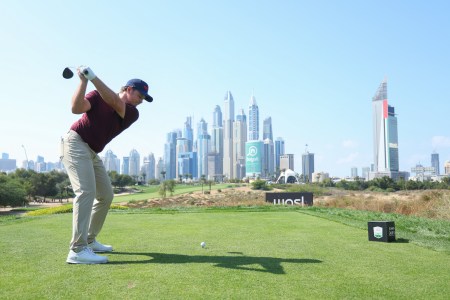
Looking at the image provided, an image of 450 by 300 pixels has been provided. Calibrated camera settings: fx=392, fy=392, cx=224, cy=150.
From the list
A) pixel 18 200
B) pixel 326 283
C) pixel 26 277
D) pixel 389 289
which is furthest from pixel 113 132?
pixel 18 200

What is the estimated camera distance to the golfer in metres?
4.47

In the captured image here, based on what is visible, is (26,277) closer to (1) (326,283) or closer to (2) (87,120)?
(2) (87,120)

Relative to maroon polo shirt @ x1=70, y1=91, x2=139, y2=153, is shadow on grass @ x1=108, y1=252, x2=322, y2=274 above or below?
below

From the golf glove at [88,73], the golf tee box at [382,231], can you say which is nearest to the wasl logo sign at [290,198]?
the golf tee box at [382,231]

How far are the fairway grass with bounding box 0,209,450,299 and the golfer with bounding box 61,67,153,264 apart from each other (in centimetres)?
32

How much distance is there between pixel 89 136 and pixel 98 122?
0.22 metres

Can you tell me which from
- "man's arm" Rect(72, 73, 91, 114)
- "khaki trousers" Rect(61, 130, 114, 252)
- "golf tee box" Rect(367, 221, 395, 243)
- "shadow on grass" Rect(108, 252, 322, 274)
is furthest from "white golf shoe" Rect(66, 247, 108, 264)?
"golf tee box" Rect(367, 221, 395, 243)

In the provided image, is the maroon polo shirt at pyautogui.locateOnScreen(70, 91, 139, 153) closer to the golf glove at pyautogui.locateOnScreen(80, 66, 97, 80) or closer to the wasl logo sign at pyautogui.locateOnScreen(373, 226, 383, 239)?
the golf glove at pyautogui.locateOnScreen(80, 66, 97, 80)

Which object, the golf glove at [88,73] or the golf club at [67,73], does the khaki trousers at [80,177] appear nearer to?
the golf club at [67,73]

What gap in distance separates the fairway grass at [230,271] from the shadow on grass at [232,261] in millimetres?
10

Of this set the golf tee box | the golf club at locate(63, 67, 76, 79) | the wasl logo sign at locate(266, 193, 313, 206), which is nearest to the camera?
the golf club at locate(63, 67, 76, 79)

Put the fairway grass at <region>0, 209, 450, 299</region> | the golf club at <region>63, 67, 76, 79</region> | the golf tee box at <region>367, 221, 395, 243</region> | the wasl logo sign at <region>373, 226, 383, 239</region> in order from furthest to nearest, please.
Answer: the wasl logo sign at <region>373, 226, 383, 239</region>, the golf tee box at <region>367, 221, 395, 243</region>, the golf club at <region>63, 67, 76, 79</region>, the fairway grass at <region>0, 209, 450, 299</region>

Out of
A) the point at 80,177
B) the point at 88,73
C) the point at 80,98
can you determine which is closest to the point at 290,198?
the point at 80,177

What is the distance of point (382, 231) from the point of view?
6203 millimetres
